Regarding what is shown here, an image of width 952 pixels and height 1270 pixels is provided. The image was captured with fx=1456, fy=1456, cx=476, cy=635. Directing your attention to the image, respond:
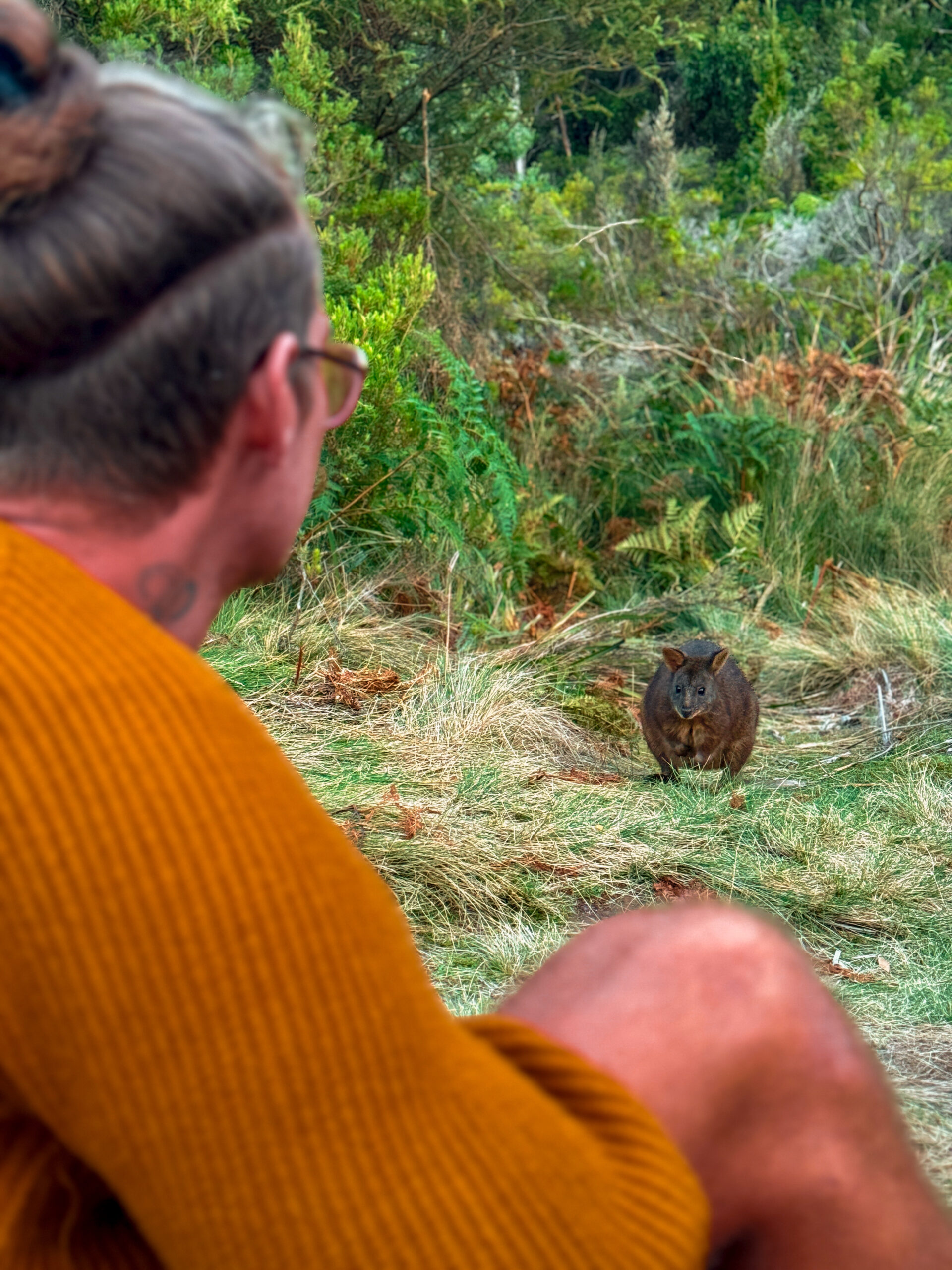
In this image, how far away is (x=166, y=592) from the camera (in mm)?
1410

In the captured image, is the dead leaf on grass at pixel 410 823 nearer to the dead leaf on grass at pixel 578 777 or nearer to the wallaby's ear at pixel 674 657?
the dead leaf on grass at pixel 578 777

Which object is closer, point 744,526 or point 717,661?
point 717,661

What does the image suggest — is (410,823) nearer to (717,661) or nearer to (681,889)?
(681,889)

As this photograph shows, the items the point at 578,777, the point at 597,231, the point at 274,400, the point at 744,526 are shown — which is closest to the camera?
the point at 274,400

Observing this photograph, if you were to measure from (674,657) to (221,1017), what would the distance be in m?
4.69

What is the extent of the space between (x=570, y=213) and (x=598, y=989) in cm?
1103

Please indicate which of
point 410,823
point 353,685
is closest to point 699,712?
point 353,685

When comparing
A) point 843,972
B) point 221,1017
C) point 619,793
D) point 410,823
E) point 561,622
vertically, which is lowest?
point 561,622

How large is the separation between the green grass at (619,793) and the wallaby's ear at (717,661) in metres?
0.42

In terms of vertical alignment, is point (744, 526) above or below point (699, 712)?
below

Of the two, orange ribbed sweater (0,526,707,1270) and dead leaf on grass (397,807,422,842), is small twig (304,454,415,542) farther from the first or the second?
orange ribbed sweater (0,526,707,1270)

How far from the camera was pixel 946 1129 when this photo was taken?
2.79m

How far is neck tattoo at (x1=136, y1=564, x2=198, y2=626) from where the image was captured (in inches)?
53.8

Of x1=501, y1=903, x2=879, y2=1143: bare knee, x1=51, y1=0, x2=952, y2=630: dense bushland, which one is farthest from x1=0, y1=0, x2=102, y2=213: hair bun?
x1=51, y1=0, x2=952, y2=630: dense bushland
